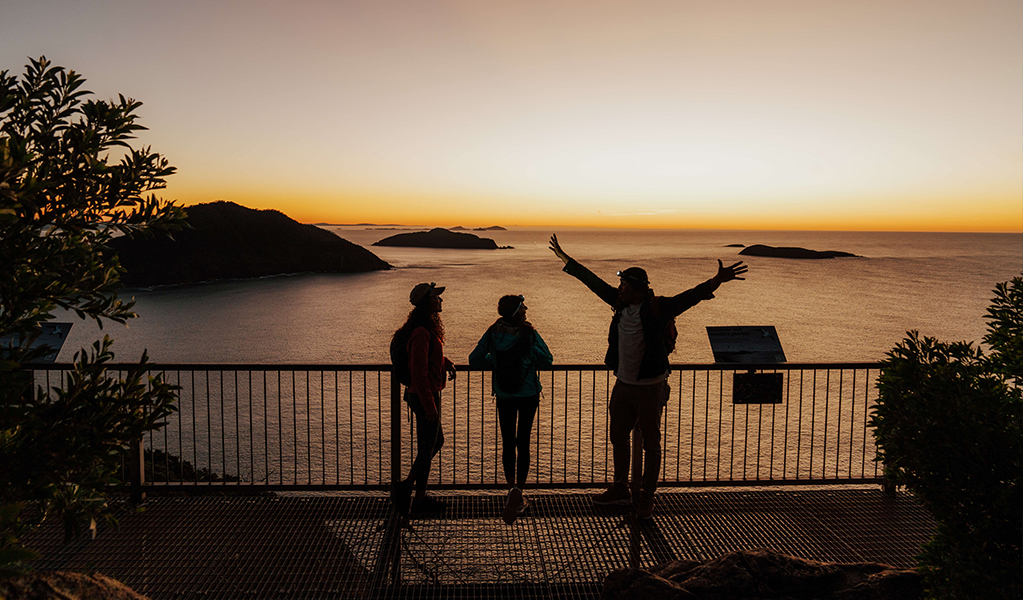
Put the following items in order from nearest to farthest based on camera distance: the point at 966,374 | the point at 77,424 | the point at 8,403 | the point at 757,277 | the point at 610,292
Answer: the point at 8,403
the point at 77,424
the point at 966,374
the point at 610,292
the point at 757,277

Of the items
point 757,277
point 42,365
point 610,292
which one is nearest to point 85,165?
point 610,292

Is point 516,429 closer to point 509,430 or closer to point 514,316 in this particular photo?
point 509,430

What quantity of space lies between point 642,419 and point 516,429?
1181mm

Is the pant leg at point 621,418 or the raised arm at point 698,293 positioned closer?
the raised arm at point 698,293

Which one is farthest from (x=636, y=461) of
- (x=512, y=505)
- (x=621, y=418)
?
(x=512, y=505)

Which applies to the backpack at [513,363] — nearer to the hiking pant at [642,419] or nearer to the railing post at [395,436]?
the hiking pant at [642,419]

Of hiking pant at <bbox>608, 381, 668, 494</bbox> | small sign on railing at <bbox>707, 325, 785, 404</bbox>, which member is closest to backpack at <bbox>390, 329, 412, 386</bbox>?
hiking pant at <bbox>608, 381, 668, 494</bbox>

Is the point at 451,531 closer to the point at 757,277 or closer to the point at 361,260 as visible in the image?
the point at 757,277

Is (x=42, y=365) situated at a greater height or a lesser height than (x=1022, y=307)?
lesser

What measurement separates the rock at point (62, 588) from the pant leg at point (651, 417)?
394 centimetres

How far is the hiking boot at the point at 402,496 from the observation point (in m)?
5.47

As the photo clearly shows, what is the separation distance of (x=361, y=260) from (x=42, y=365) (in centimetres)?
12720

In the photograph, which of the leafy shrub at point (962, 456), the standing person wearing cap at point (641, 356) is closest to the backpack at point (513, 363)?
the standing person wearing cap at point (641, 356)

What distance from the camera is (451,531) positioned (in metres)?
5.57
